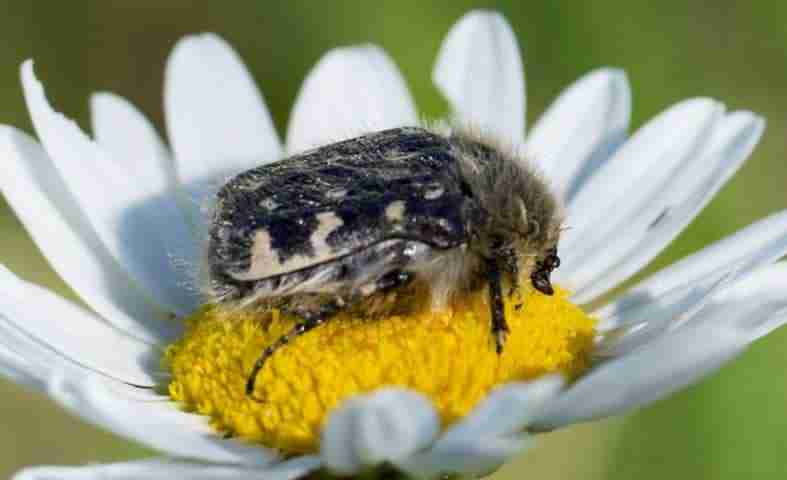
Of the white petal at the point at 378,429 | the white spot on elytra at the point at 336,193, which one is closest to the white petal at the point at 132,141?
the white spot on elytra at the point at 336,193

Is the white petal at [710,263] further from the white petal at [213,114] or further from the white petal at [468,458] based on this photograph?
the white petal at [213,114]

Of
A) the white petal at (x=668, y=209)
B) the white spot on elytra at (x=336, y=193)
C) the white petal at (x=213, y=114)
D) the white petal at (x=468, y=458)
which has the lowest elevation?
the white petal at (x=468, y=458)

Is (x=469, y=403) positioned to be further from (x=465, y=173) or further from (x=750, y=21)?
(x=750, y=21)

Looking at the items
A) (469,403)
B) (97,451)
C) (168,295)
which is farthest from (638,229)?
(97,451)

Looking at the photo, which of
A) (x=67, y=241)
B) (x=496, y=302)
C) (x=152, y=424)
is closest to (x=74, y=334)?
(x=67, y=241)

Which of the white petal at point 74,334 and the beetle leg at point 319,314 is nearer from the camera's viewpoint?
the beetle leg at point 319,314

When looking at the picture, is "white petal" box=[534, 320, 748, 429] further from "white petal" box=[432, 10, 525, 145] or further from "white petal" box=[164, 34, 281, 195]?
"white petal" box=[164, 34, 281, 195]
